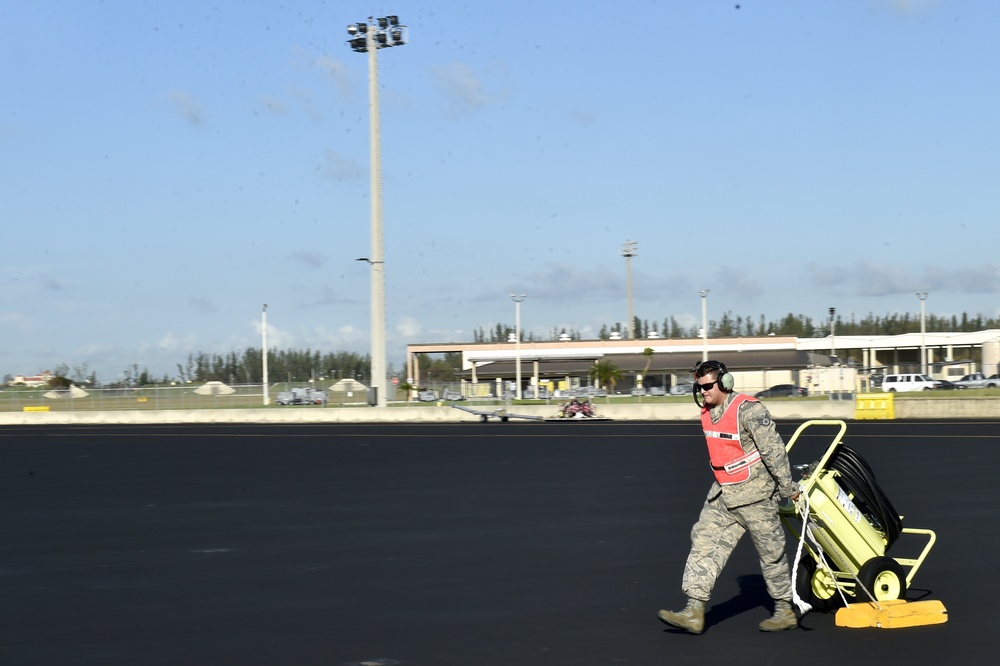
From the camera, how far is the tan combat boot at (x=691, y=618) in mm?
7742

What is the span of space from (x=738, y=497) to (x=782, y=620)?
2.90 ft

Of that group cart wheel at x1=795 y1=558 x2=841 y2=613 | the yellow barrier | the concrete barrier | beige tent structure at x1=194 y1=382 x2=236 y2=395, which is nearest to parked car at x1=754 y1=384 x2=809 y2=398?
the concrete barrier

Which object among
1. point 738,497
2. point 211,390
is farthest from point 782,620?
point 211,390

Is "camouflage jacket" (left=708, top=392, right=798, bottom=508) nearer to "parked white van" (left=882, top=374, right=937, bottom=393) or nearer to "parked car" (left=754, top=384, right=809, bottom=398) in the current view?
"parked car" (left=754, top=384, right=809, bottom=398)

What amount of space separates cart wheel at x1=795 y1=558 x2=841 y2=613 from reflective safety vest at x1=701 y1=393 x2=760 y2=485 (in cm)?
112

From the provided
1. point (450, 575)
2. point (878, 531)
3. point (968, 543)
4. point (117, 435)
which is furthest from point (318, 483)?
point (117, 435)

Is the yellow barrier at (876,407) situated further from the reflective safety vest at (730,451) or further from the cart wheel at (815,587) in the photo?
the reflective safety vest at (730,451)

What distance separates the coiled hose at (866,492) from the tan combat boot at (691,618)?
1.41 metres

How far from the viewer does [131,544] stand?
510 inches

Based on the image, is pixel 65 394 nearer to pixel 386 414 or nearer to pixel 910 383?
pixel 386 414

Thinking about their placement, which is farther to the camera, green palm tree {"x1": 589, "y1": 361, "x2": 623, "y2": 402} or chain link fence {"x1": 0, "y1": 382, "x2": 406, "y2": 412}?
green palm tree {"x1": 589, "y1": 361, "x2": 623, "y2": 402}

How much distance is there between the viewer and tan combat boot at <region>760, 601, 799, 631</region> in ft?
25.7

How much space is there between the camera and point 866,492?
8.23 metres

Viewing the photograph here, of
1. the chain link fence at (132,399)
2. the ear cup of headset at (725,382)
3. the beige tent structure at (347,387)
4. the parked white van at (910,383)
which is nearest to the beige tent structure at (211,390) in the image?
the chain link fence at (132,399)
